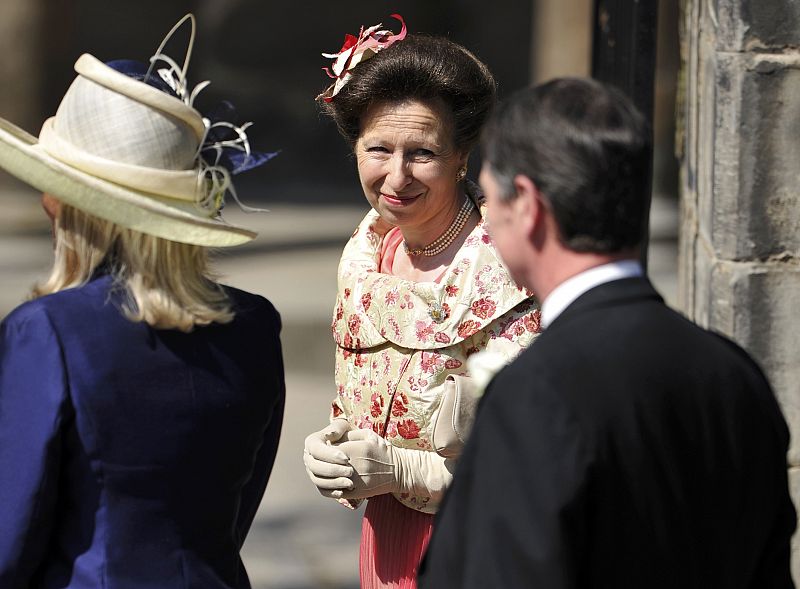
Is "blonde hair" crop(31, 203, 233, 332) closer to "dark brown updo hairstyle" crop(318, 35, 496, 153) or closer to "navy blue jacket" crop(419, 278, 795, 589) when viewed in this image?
A: "navy blue jacket" crop(419, 278, 795, 589)

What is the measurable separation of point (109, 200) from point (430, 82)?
878 mm

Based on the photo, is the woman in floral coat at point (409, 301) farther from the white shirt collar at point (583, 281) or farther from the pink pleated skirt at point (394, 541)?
the white shirt collar at point (583, 281)

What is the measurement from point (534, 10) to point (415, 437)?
10.6 meters

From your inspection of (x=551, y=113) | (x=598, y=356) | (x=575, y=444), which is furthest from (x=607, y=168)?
(x=575, y=444)

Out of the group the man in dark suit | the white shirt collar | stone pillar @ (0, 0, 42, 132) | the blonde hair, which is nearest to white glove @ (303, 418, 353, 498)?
the blonde hair

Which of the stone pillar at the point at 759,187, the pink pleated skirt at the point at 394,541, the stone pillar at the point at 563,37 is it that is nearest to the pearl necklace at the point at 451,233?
the pink pleated skirt at the point at 394,541

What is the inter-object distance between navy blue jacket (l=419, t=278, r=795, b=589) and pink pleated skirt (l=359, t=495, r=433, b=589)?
1040 millimetres

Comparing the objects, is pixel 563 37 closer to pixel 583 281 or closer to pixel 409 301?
pixel 409 301

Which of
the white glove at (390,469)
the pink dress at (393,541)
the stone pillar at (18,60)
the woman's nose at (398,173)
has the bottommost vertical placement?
the pink dress at (393,541)

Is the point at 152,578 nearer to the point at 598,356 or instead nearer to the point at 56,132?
the point at 56,132

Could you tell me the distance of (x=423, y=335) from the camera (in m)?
2.68

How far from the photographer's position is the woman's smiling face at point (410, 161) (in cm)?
271

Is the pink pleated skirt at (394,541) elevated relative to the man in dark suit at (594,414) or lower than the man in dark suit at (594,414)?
lower

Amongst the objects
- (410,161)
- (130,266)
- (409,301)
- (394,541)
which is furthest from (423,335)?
(130,266)
